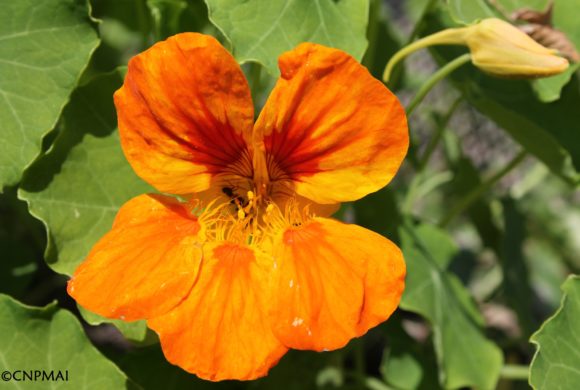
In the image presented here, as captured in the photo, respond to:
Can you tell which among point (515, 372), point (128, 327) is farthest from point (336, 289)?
point (515, 372)

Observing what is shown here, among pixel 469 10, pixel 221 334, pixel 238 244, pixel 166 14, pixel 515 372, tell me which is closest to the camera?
pixel 221 334

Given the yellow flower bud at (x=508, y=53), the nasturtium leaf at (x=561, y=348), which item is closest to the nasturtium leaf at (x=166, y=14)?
the yellow flower bud at (x=508, y=53)

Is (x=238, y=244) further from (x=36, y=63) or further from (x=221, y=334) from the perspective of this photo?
(x=36, y=63)

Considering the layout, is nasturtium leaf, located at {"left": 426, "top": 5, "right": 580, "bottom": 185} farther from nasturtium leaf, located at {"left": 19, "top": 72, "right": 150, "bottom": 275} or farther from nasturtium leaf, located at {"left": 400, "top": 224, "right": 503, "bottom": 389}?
nasturtium leaf, located at {"left": 19, "top": 72, "right": 150, "bottom": 275}

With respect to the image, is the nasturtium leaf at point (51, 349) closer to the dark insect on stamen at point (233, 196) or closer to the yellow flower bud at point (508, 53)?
the dark insect on stamen at point (233, 196)

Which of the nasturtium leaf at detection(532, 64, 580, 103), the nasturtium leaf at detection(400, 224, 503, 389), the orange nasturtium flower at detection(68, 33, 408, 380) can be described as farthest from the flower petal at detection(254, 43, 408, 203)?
the nasturtium leaf at detection(532, 64, 580, 103)

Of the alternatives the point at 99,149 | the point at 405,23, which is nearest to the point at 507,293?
the point at 99,149
